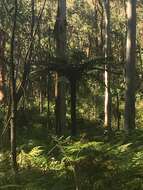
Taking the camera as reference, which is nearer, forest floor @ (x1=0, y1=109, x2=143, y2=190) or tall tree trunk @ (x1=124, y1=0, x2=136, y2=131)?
forest floor @ (x1=0, y1=109, x2=143, y2=190)

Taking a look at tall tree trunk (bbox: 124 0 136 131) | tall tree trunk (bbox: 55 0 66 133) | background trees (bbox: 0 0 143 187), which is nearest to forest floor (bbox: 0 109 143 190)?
background trees (bbox: 0 0 143 187)

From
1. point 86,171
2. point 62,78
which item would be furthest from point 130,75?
point 86,171

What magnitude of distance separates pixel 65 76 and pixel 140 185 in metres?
6.34

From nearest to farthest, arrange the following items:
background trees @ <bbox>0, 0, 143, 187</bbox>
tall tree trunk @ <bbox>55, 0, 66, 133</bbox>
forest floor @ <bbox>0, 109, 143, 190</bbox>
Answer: forest floor @ <bbox>0, 109, 143, 190</bbox> < background trees @ <bbox>0, 0, 143, 187</bbox> < tall tree trunk @ <bbox>55, 0, 66, 133</bbox>

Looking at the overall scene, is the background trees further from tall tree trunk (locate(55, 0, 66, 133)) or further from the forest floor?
the forest floor

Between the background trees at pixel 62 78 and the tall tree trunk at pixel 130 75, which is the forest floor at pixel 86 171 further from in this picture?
the tall tree trunk at pixel 130 75

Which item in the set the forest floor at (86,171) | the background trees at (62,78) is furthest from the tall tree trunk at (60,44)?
the forest floor at (86,171)

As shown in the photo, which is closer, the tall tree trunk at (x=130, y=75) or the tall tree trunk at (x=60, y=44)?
the tall tree trunk at (x=130, y=75)

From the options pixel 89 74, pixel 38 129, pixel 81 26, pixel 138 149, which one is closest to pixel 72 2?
pixel 81 26

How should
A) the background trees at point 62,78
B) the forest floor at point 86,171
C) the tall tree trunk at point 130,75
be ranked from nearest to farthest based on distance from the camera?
the forest floor at point 86,171 → the background trees at point 62,78 → the tall tree trunk at point 130,75

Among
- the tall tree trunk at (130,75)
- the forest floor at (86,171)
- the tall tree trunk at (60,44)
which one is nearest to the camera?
the forest floor at (86,171)

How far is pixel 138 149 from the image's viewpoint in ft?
25.6

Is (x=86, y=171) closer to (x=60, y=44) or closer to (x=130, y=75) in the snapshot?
(x=130, y=75)

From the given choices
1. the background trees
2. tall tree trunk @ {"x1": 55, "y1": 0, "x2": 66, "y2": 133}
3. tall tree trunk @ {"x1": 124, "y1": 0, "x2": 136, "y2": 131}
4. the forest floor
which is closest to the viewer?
the forest floor
